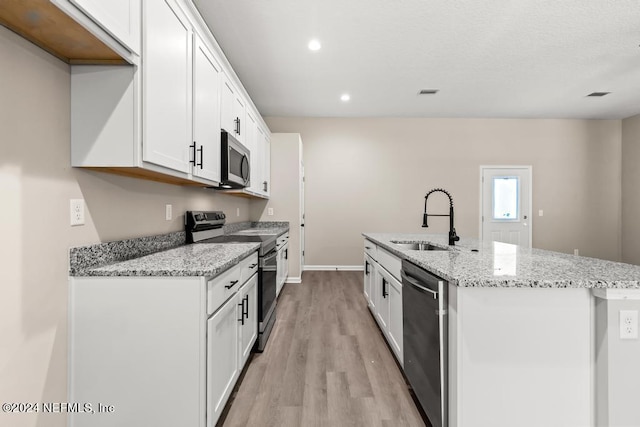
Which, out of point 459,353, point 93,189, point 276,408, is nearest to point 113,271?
point 93,189

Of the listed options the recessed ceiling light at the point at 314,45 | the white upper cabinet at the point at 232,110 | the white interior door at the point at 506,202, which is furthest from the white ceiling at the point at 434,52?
the white interior door at the point at 506,202

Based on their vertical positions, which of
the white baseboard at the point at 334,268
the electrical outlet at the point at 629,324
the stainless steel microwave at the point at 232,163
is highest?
the stainless steel microwave at the point at 232,163

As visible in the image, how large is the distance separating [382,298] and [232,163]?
5.79 ft

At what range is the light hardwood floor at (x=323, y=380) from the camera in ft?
5.74

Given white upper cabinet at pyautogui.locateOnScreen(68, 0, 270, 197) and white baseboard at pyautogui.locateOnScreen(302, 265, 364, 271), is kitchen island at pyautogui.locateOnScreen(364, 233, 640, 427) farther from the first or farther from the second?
white baseboard at pyautogui.locateOnScreen(302, 265, 364, 271)

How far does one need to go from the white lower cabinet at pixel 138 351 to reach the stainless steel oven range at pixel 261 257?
3.55ft

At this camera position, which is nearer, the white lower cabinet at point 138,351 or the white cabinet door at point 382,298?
the white lower cabinet at point 138,351

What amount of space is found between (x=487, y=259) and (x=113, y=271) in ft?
6.34

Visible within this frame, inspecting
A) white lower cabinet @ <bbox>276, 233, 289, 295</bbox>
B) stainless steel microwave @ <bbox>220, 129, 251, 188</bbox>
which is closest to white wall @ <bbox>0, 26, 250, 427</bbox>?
stainless steel microwave @ <bbox>220, 129, 251, 188</bbox>

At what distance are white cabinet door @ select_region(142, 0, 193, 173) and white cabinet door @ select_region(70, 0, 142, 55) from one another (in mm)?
58

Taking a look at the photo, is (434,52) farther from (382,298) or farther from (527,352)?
(527,352)

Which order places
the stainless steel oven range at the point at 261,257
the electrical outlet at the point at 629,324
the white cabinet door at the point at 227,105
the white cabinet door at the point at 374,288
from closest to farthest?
the electrical outlet at the point at 629,324, the stainless steel oven range at the point at 261,257, the white cabinet door at the point at 227,105, the white cabinet door at the point at 374,288

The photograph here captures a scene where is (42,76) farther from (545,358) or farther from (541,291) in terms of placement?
(545,358)

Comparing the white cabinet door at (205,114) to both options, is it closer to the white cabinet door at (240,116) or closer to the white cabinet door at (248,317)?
the white cabinet door at (240,116)
